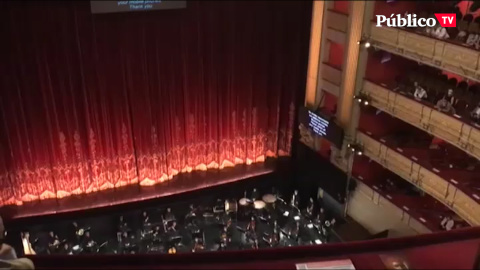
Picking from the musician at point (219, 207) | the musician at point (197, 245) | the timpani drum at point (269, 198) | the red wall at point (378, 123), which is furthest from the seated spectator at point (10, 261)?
the timpani drum at point (269, 198)

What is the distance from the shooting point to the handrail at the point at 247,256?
2.21 m

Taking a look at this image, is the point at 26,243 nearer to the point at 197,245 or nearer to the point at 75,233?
the point at 75,233

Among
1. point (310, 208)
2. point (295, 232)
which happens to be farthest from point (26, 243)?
point (310, 208)

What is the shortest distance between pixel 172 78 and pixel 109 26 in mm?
1906

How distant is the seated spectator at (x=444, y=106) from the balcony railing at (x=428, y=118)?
110 mm

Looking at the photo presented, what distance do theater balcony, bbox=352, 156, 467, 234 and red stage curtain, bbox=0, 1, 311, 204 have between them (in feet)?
8.44

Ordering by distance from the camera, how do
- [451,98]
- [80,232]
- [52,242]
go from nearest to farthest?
[451,98], [52,242], [80,232]

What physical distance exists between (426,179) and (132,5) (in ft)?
23.7

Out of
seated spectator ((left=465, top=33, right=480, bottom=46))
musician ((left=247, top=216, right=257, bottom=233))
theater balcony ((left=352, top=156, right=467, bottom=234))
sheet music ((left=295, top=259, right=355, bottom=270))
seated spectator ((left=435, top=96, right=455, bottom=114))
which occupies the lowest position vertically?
musician ((left=247, top=216, right=257, bottom=233))

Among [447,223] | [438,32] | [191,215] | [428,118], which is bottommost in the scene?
[191,215]

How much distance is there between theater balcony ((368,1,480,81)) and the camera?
9.18 m

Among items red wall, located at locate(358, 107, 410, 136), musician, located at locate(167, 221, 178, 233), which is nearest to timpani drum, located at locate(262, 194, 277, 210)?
musician, located at locate(167, 221, 178, 233)

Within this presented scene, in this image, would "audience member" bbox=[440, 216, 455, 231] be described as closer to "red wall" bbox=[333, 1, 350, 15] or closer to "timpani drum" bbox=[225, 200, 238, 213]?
"timpani drum" bbox=[225, 200, 238, 213]

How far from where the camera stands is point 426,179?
10.2m
